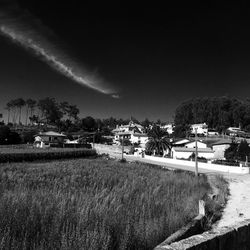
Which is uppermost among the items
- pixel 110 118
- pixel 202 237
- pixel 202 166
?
pixel 110 118

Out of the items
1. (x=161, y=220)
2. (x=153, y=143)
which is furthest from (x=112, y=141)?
(x=161, y=220)

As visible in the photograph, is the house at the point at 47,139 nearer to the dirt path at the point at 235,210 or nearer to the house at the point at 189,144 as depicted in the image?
the house at the point at 189,144

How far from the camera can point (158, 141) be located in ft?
202

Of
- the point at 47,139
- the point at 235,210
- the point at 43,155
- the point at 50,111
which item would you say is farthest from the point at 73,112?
the point at 235,210

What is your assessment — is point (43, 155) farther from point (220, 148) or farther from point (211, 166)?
point (220, 148)

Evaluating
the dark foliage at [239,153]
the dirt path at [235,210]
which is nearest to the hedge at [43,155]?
the dark foliage at [239,153]

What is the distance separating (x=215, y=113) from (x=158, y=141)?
6318cm

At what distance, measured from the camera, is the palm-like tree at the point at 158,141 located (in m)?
60.4

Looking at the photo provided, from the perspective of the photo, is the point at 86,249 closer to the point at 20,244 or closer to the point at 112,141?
the point at 20,244

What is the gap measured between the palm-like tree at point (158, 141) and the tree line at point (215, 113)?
4246 centimetres

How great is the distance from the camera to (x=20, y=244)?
5.21 metres

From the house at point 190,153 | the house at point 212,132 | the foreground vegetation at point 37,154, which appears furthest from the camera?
the house at point 212,132

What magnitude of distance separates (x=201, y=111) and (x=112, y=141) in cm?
4515

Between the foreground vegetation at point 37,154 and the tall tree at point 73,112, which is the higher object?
the tall tree at point 73,112
